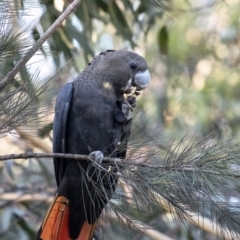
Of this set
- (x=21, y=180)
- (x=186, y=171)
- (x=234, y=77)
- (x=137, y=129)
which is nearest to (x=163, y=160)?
(x=186, y=171)

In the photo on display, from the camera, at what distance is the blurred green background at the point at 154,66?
2.58 metres

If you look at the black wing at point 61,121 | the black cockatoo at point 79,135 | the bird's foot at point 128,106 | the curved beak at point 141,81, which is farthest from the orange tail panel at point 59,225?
the curved beak at point 141,81

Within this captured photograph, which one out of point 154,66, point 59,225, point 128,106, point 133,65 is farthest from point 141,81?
point 154,66

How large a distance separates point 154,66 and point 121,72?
2.77 meters

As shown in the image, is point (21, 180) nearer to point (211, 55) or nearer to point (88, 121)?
point (88, 121)

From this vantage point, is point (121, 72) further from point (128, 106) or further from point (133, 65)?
point (128, 106)

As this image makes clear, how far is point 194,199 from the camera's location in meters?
1.20

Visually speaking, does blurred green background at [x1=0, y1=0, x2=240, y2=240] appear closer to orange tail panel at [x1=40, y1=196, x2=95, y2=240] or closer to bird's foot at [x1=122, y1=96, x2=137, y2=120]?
orange tail panel at [x1=40, y1=196, x2=95, y2=240]

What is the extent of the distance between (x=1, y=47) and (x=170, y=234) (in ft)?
5.64

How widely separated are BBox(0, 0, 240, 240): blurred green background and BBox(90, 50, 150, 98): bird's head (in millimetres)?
176

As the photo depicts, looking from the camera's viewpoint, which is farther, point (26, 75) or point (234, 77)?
point (234, 77)

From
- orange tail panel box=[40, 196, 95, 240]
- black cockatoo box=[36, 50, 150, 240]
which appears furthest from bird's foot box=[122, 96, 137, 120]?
orange tail panel box=[40, 196, 95, 240]

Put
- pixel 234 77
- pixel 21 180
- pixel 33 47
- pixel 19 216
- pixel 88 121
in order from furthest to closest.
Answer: pixel 234 77, pixel 21 180, pixel 19 216, pixel 88 121, pixel 33 47

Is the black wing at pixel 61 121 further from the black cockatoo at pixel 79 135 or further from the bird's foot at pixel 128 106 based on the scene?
the bird's foot at pixel 128 106
